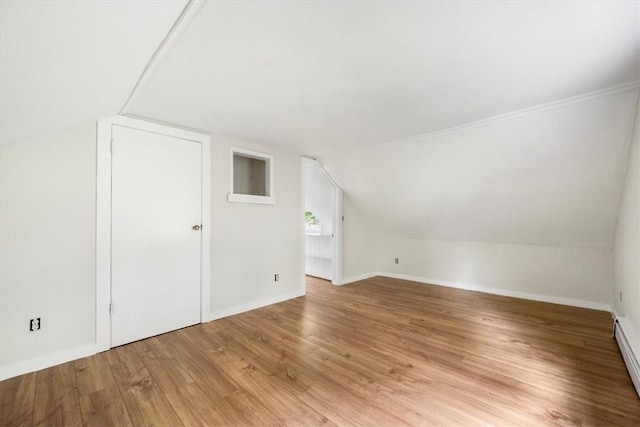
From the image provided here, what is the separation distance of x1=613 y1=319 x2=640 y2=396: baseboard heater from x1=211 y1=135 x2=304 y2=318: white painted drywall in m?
3.19

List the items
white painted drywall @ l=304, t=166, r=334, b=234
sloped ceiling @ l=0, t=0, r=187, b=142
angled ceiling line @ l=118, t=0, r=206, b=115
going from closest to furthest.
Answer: sloped ceiling @ l=0, t=0, r=187, b=142 → angled ceiling line @ l=118, t=0, r=206, b=115 → white painted drywall @ l=304, t=166, r=334, b=234

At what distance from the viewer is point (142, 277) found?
250cm

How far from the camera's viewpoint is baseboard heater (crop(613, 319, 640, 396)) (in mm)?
1707

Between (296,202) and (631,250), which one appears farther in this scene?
(296,202)

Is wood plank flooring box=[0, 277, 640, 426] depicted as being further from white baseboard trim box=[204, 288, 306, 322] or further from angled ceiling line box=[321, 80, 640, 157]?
angled ceiling line box=[321, 80, 640, 157]

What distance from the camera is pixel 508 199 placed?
3.15 meters

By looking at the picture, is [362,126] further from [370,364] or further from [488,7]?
[370,364]

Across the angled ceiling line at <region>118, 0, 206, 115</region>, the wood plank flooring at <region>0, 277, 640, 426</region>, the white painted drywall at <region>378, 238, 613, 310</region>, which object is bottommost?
the wood plank flooring at <region>0, 277, 640, 426</region>

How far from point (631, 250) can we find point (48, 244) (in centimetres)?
480

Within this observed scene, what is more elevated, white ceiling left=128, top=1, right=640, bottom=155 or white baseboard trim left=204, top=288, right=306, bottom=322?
white ceiling left=128, top=1, right=640, bottom=155

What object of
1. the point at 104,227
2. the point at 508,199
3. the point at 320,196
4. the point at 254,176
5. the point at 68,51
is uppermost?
the point at 68,51

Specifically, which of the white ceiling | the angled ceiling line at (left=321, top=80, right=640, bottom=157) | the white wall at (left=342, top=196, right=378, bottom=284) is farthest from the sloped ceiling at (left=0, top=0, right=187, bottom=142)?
the white wall at (left=342, top=196, right=378, bottom=284)

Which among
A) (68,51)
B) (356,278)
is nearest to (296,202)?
(356,278)

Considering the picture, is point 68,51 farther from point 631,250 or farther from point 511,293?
point 511,293
